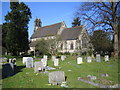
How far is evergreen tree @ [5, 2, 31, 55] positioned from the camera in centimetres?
3034

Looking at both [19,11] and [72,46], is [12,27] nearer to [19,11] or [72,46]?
[19,11]

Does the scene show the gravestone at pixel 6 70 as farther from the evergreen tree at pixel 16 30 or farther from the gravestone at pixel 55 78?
the evergreen tree at pixel 16 30

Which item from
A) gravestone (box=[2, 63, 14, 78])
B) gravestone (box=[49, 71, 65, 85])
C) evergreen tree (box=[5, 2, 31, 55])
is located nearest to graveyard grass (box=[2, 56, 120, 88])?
gravestone (box=[49, 71, 65, 85])

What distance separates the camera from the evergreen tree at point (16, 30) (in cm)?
3034

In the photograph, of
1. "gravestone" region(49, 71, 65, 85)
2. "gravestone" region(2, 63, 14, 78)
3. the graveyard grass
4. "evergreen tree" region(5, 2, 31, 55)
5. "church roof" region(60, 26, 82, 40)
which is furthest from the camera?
"church roof" region(60, 26, 82, 40)

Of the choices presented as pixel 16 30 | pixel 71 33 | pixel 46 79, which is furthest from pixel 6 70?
pixel 71 33

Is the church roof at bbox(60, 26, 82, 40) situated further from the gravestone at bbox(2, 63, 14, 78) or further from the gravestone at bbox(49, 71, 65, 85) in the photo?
the gravestone at bbox(49, 71, 65, 85)

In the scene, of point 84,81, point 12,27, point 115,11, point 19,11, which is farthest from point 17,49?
point 84,81

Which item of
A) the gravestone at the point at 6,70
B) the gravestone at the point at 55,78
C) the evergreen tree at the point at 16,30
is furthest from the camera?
the evergreen tree at the point at 16,30

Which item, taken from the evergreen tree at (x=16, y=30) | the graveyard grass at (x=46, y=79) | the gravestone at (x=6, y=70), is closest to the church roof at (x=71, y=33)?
the evergreen tree at (x=16, y=30)

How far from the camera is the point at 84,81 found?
6.98m

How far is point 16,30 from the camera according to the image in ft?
101

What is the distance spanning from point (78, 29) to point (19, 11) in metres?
21.3

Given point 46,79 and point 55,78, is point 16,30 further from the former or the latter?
point 55,78
